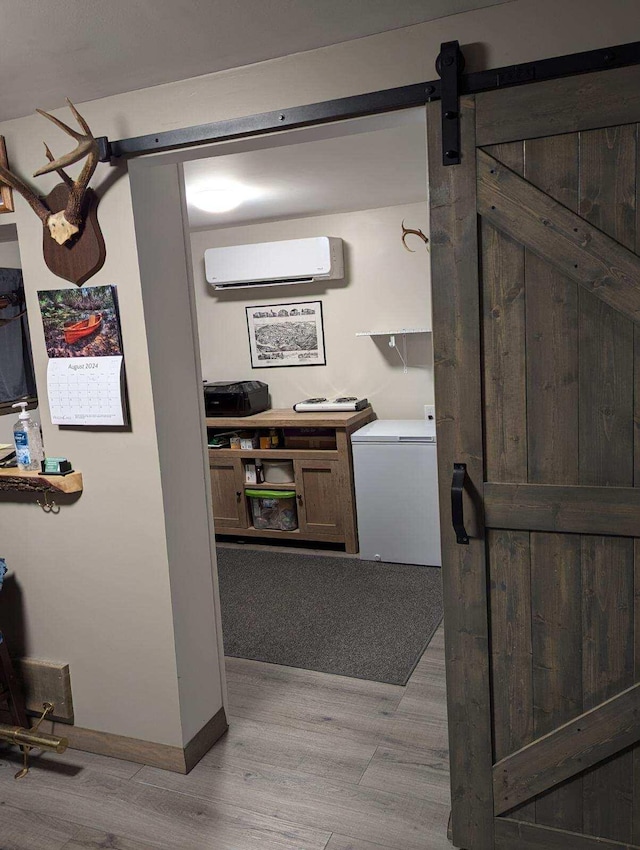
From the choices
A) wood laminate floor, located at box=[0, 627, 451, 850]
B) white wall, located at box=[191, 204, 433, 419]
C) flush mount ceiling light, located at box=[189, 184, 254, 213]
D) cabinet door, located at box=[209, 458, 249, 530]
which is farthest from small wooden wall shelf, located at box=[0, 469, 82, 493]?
white wall, located at box=[191, 204, 433, 419]

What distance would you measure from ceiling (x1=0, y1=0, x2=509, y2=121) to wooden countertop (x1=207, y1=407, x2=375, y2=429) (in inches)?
105

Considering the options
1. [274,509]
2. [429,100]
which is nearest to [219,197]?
[274,509]

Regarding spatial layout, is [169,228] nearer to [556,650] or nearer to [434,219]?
[434,219]

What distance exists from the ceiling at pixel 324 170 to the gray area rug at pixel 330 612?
2.26 meters

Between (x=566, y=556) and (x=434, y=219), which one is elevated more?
(x=434, y=219)

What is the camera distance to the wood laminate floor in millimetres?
2146

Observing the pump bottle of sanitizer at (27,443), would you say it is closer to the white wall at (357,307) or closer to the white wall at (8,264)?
the white wall at (8,264)

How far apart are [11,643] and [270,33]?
2.38 metres

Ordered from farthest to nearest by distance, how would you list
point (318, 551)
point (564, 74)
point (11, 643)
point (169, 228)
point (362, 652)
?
point (318, 551) < point (362, 652) < point (11, 643) < point (169, 228) < point (564, 74)

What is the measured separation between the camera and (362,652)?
129 inches

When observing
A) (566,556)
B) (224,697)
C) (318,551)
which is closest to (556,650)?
(566,556)

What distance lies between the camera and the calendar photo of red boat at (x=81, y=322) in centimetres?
229

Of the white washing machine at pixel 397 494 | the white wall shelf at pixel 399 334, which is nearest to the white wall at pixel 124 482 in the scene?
the white washing machine at pixel 397 494

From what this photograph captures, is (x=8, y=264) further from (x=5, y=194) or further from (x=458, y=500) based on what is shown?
(x=458, y=500)
